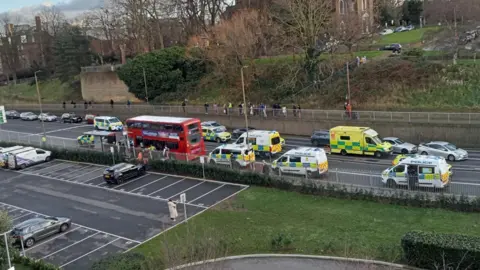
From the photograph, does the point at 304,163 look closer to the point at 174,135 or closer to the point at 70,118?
the point at 174,135

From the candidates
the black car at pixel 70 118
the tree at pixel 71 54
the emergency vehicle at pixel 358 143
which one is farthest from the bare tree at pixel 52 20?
the emergency vehicle at pixel 358 143

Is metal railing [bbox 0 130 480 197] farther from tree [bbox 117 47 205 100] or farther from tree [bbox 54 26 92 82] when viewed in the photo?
tree [bbox 54 26 92 82]

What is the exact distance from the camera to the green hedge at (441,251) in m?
16.4

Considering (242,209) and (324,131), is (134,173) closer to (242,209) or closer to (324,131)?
(242,209)

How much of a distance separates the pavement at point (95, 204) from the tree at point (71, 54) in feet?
134

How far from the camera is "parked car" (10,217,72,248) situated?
23953 millimetres

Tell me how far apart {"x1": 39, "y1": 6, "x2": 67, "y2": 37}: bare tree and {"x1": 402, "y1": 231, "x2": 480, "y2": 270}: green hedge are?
329ft

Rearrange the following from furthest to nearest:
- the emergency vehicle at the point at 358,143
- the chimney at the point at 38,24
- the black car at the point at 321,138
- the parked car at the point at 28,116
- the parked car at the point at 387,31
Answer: the chimney at the point at 38,24
the parked car at the point at 387,31
the parked car at the point at 28,116
the black car at the point at 321,138
the emergency vehicle at the point at 358,143

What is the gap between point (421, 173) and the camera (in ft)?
82.3

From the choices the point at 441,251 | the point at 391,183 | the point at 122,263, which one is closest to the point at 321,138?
the point at 391,183

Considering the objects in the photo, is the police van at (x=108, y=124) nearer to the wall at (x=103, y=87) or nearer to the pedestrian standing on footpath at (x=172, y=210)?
the wall at (x=103, y=87)

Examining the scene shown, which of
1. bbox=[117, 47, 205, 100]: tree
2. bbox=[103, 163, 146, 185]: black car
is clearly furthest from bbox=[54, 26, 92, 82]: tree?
bbox=[103, 163, 146, 185]: black car

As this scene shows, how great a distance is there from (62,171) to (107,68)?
107ft

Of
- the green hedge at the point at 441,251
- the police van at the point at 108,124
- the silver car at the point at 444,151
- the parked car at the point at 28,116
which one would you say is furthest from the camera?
the parked car at the point at 28,116
